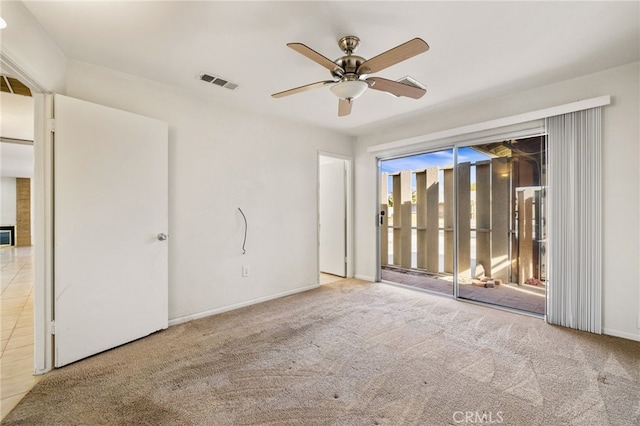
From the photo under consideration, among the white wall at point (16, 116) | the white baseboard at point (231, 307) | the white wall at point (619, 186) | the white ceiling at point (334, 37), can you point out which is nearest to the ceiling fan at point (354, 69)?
the white ceiling at point (334, 37)

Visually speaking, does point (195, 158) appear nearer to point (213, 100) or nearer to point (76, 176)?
point (213, 100)

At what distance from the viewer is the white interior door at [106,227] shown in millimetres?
2133

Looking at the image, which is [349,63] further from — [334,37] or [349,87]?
[334,37]

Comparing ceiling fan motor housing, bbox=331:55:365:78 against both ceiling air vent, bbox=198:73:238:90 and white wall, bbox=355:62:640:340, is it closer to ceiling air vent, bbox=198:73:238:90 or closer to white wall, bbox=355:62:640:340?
ceiling air vent, bbox=198:73:238:90

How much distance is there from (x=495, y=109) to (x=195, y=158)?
11.6 feet

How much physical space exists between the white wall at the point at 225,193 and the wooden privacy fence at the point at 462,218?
6.96 ft

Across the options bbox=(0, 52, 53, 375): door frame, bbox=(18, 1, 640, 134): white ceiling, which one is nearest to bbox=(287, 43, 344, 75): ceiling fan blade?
bbox=(18, 1, 640, 134): white ceiling

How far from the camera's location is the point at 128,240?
245cm

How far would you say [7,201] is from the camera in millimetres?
8977

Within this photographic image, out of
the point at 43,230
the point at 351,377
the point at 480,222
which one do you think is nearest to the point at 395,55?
the point at 351,377

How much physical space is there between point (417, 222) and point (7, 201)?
12.5m

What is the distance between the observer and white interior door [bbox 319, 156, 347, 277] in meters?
4.98

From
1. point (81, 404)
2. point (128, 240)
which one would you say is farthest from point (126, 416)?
point (128, 240)

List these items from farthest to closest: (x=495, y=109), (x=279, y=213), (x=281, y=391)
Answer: (x=279, y=213) → (x=495, y=109) → (x=281, y=391)
